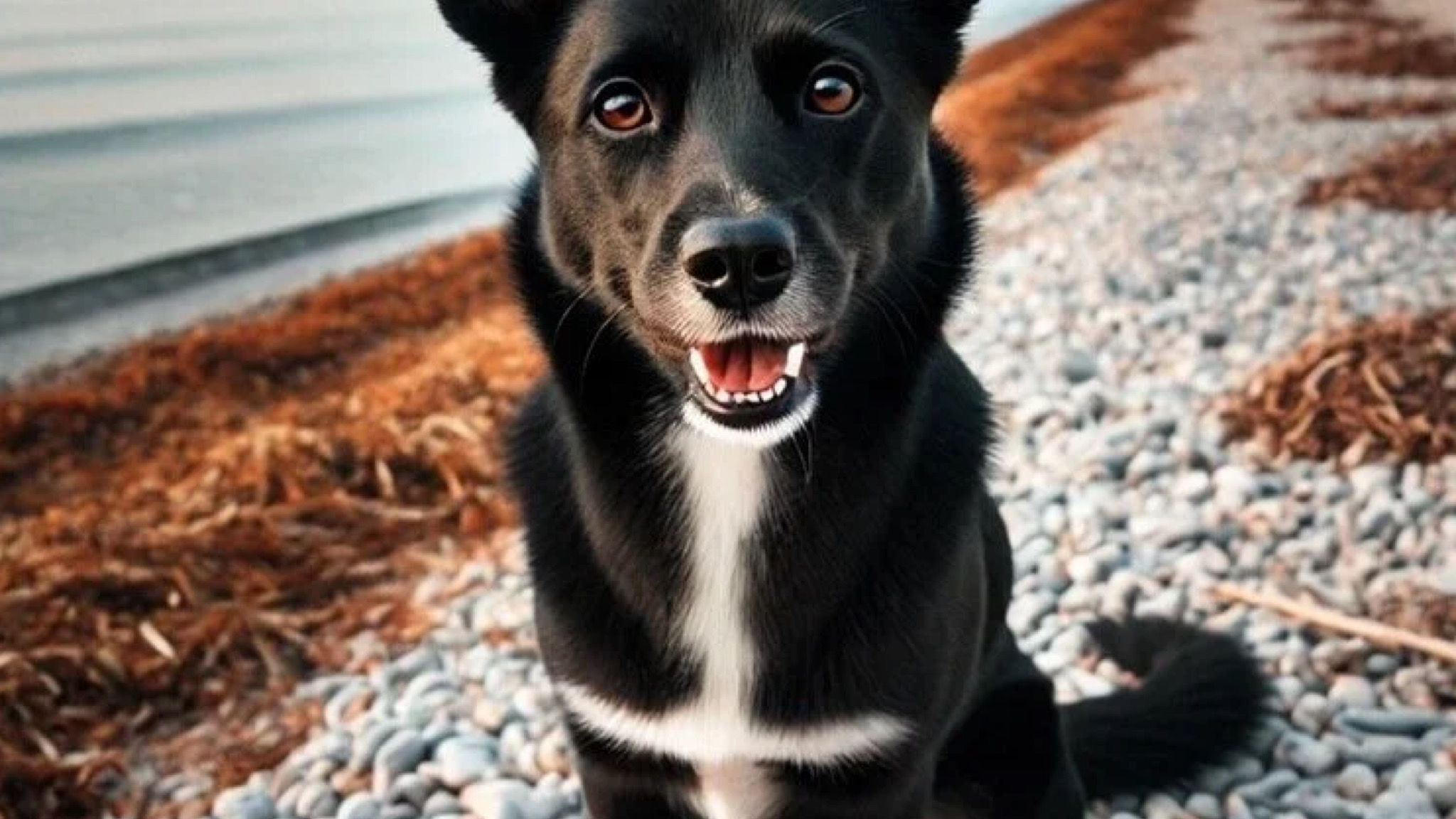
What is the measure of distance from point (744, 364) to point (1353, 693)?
1.74 metres

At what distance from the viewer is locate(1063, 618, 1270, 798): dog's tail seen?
264 centimetres

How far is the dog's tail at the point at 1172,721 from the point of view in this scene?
2.64 m

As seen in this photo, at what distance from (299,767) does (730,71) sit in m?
1.89

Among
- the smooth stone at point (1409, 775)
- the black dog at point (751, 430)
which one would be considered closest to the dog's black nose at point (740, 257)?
the black dog at point (751, 430)

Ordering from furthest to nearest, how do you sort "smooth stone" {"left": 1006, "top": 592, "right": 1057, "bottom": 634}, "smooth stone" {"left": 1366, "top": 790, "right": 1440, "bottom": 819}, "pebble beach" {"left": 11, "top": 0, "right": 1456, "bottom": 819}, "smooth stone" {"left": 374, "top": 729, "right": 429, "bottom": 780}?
1. "smooth stone" {"left": 1006, "top": 592, "right": 1057, "bottom": 634}
2. "smooth stone" {"left": 374, "top": 729, "right": 429, "bottom": 780}
3. "pebble beach" {"left": 11, "top": 0, "right": 1456, "bottom": 819}
4. "smooth stone" {"left": 1366, "top": 790, "right": 1440, "bottom": 819}

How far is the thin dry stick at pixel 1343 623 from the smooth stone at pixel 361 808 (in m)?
1.92

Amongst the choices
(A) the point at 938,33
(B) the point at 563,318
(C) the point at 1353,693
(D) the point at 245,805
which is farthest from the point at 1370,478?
(D) the point at 245,805

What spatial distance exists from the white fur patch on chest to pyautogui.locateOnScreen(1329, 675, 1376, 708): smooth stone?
136cm

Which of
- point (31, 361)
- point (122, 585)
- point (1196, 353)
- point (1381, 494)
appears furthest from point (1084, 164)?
point (122, 585)

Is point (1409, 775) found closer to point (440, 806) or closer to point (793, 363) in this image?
point (793, 363)

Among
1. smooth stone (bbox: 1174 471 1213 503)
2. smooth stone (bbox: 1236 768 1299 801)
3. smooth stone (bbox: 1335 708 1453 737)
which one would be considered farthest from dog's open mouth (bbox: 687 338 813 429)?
smooth stone (bbox: 1174 471 1213 503)

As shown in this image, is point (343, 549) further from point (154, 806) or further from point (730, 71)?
point (730, 71)

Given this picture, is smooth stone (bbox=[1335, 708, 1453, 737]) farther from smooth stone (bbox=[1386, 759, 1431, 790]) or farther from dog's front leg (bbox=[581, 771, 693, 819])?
dog's front leg (bbox=[581, 771, 693, 819])

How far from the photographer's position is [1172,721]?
8.67 feet
